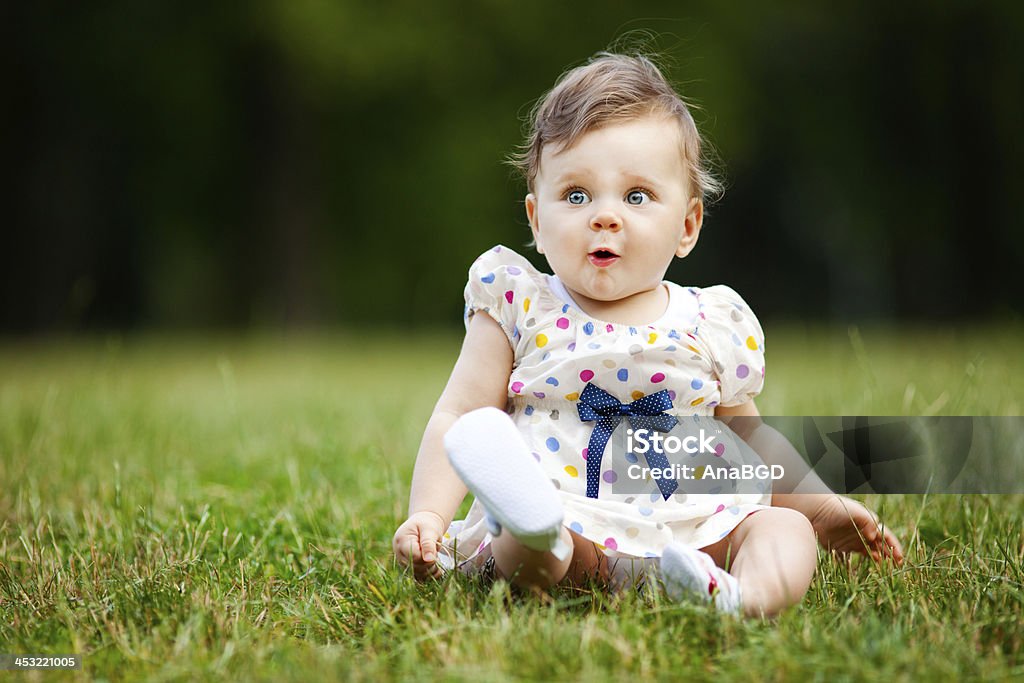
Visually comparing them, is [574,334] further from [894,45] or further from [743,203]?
[743,203]

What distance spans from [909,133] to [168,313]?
1279cm

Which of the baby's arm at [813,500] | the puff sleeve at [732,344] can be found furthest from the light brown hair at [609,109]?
the baby's arm at [813,500]

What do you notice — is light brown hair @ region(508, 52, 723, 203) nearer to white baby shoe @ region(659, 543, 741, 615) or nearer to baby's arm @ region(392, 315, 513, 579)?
baby's arm @ region(392, 315, 513, 579)

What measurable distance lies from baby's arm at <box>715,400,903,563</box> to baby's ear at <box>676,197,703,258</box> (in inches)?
12.9

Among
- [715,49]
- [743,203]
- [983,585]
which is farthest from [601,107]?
[743,203]

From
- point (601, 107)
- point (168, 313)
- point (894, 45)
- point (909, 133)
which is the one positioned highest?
point (894, 45)

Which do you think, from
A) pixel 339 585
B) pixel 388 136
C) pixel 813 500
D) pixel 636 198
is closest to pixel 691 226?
pixel 636 198

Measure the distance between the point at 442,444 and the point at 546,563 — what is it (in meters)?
0.32

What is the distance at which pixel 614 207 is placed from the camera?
1.92 metres

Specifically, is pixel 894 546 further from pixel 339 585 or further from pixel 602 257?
pixel 339 585

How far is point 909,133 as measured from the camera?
604 inches

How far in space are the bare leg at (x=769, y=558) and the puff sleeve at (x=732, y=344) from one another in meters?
0.29

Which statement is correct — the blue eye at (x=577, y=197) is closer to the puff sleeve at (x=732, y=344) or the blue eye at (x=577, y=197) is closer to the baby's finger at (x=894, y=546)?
the puff sleeve at (x=732, y=344)

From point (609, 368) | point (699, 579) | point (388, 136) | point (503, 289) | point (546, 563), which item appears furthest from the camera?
point (388, 136)
